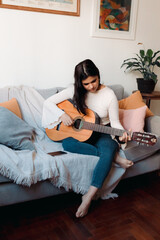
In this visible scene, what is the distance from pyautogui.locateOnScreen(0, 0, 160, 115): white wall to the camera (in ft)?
7.23

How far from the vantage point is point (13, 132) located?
1689 mm

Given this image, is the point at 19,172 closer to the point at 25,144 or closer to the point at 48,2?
the point at 25,144

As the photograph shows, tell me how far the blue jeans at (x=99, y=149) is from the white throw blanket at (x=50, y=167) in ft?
0.18

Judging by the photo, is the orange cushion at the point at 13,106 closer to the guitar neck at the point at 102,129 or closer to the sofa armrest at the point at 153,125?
the guitar neck at the point at 102,129

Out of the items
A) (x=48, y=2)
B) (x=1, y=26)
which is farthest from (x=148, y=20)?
(x=1, y=26)

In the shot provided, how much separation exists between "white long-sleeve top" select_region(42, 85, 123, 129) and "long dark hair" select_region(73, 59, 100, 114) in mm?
66

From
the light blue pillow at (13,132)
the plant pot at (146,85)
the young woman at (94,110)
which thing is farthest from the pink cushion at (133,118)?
the light blue pillow at (13,132)

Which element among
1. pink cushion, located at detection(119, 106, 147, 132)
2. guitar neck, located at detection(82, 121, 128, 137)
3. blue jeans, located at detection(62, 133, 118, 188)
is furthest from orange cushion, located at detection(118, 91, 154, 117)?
guitar neck, located at detection(82, 121, 128, 137)

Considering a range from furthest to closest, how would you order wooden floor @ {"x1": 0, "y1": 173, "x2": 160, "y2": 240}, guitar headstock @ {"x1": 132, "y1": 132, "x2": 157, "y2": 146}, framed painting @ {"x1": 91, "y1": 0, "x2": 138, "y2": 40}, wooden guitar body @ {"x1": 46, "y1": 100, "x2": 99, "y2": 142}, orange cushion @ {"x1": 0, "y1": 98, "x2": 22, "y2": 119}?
framed painting @ {"x1": 91, "y1": 0, "x2": 138, "y2": 40} < orange cushion @ {"x1": 0, "y1": 98, "x2": 22, "y2": 119} < wooden guitar body @ {"x1": 46, "y1": 100, "x2": 99, "y2": 142} < guitar headstock @ {"x1": 132, "y1": 132, "x2": 157, "y2": 146} < wooden floor @ {"x1": 0, "y1": 173, "x2": 160, "y2": 240}

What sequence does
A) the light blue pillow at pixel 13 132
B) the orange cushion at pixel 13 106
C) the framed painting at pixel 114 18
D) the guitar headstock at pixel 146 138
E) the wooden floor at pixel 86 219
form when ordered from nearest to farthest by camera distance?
the wooden floor at pixel 86 219 → the guitar headstock at pixel 146 138 → the light blue pillow at pixel 13 132 → the orange cushion at pixel 13 106 → the framed painting at pixel 114 18

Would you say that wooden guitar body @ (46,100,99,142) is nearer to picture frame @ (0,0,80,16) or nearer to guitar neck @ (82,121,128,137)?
guitar neck @ (82,121,128,137)

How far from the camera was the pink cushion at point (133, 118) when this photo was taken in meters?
2.07

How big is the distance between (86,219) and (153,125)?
1.04 meters

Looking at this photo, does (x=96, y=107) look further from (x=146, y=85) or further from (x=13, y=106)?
(x=146, y=85)
